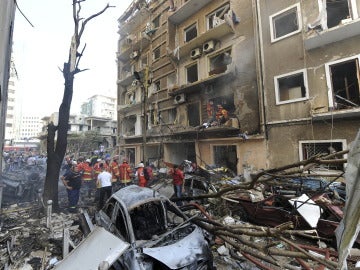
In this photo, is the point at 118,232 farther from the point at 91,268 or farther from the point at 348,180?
the point at 348,180

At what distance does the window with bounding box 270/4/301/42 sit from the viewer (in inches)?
453

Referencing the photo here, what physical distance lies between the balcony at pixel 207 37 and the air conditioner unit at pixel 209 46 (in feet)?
1.03

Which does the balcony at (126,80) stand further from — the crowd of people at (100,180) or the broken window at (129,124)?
the crowd of people at (100,180)

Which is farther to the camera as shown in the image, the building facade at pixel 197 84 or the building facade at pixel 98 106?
the building facade at pixel 98 106

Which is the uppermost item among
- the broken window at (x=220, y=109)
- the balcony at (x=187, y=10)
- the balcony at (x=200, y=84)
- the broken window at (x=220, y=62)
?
the balcony at (x=187, y=10)

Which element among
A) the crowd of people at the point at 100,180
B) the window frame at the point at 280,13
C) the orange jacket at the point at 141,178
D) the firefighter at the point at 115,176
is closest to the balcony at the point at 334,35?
the window frame at the point at 280,13

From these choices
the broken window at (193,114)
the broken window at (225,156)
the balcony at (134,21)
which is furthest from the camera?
the balcony at (134,21)

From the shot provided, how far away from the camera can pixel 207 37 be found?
625 inches

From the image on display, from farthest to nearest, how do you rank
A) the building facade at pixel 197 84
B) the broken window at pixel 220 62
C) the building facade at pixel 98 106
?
the building facade at pixel 98 106, the broken window at pixel 220 62, the building facade at pixel 197 84

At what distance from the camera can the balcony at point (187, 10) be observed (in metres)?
16.8

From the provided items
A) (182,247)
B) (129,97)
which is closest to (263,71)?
(182,247)

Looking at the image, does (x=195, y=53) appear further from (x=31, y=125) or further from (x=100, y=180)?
(x=31, y=125)

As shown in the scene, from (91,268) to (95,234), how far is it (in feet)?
2.46

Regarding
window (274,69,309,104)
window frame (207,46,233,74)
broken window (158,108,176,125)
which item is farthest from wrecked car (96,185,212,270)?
broken window (158,108,176,125)
